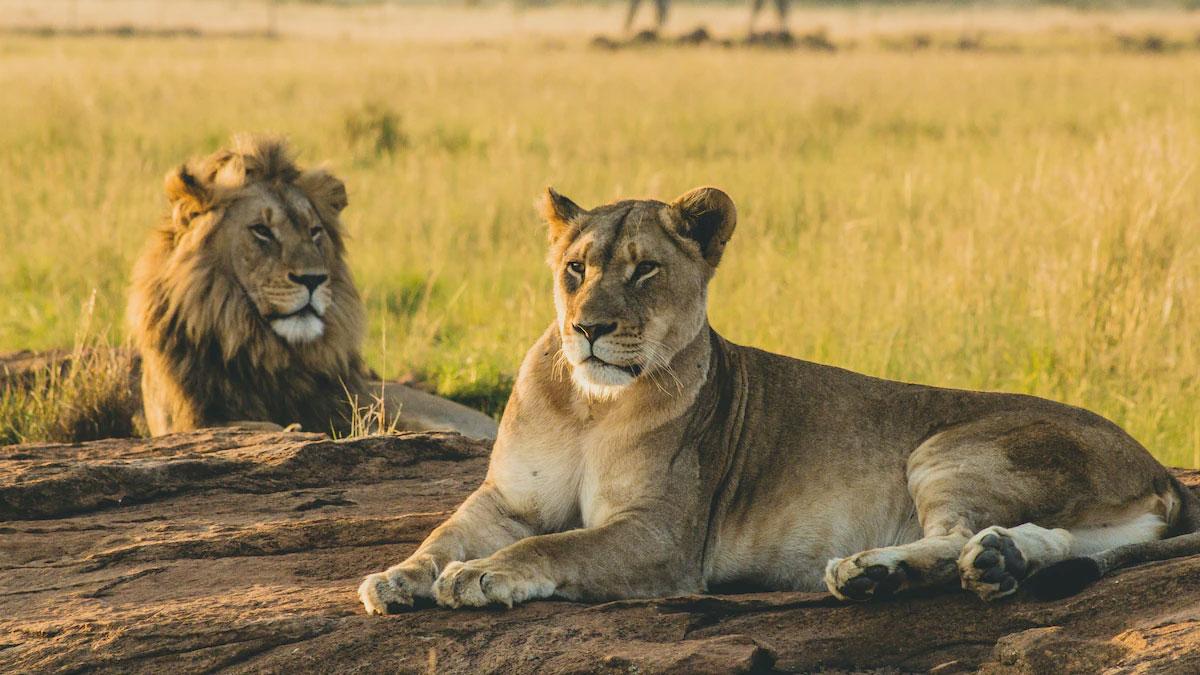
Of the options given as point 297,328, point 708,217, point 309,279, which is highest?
point 708,217

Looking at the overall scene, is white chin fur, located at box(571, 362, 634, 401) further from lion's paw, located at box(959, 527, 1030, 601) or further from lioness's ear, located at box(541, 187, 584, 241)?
lion's paw, located at box(959, 527, 1030, 601)

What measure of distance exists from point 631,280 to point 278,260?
9.48 ft

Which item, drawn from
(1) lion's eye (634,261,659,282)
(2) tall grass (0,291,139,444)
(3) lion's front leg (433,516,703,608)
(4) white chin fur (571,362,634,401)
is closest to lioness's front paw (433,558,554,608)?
(3) lion's front leg (433,516,703,608)

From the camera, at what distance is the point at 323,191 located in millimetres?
6922

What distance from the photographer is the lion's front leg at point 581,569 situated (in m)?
3.68

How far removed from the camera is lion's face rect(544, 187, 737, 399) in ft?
13.1

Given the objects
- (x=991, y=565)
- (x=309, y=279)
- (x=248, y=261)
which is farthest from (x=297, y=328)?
(x=991, y=565)

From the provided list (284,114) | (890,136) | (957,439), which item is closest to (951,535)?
(957,439)

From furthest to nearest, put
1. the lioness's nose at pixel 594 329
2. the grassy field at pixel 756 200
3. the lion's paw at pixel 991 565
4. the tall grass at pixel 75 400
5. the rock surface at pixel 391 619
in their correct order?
the grassy field at pixel 756 200 → the tall grass at pixel 75 400 → the lioness's nose at pixel 594 329 → the lion's paw at pixel 991 565 → the rock surface at pixel 391 619

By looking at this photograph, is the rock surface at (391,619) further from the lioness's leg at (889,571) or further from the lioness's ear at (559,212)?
the lioness's ear at (559,212)

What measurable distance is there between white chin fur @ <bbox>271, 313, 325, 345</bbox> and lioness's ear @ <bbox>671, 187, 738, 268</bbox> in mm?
2807

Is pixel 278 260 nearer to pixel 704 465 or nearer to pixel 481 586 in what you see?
pixel 704 465

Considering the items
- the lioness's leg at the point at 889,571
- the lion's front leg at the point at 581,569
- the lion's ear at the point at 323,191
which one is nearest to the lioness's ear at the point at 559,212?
the lion's front leg at the point at 581,569

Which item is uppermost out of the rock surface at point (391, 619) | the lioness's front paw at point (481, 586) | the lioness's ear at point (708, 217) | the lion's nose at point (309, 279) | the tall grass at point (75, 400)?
the lioness's ear at point (708, 217)
